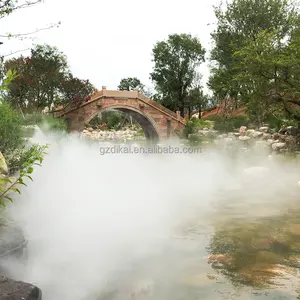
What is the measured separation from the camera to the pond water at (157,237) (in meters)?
5.47

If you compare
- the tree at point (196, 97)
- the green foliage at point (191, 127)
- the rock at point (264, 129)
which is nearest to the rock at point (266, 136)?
the rock at point (264, 129)

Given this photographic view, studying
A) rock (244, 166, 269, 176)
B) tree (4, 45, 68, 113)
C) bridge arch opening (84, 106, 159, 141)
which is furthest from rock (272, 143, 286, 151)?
tree (4, 45, 68, 113)

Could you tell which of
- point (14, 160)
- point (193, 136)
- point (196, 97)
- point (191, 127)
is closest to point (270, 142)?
point (193, 136)

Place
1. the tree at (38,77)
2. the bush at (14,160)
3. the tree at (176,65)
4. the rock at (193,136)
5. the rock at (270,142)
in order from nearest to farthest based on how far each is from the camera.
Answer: the bush at (14,160)
the rock at (270,142)
the tree at (38,77)
the rock at (193,136)
the tree at (176,65)

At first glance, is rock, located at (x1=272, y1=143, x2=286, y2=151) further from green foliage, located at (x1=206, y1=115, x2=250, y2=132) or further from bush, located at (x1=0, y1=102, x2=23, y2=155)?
bush, located at (x1=0, y1=102, x2=23, y2=155)

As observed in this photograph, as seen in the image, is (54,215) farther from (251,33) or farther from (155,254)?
(251,33)

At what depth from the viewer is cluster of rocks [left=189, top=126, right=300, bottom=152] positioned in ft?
78.5

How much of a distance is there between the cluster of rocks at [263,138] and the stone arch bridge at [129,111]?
239 cm

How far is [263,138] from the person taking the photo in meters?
27.8

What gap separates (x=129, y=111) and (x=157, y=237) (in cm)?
2650

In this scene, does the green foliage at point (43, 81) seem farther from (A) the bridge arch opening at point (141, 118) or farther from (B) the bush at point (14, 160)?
(B) the bush at point (14, 160)

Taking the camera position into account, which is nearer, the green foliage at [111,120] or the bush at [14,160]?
the bush at [14,160]

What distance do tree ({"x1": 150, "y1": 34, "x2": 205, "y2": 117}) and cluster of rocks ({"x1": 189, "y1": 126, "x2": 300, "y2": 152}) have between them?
40.4 feet

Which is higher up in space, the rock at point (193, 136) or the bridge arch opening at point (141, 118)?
the bridge arch opening at point (141, 118)
